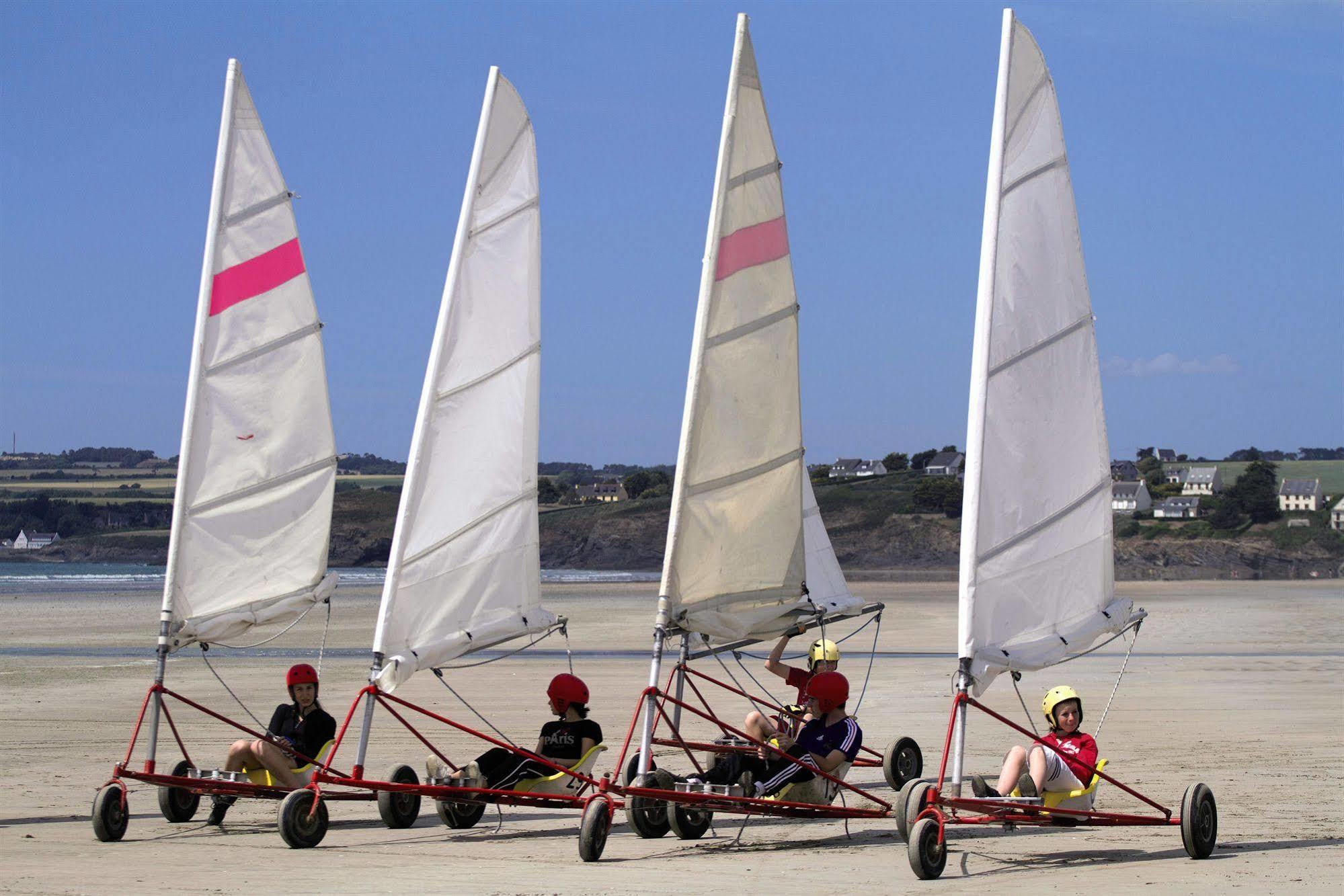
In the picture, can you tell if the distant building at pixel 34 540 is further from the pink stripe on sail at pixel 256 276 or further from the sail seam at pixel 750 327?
the sail seam at pixel 750 327

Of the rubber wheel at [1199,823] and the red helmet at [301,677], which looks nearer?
the rubber wheel at [1199,823]

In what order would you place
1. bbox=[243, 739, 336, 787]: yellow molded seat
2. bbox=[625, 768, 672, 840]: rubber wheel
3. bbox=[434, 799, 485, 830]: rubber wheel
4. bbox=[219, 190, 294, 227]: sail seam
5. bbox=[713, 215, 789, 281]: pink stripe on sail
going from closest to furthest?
bbox=[625, 768, 672, 840]: rubber wheel
bbox=[243, 739, 336, 787]: yellow molded seat
bbox=[434, 799, 485, 830]: rubber wheel
bbox=[713, 215, 789, 281]: pink stripe on sail
bbox=[219, 190, 294, 227]: sail seam

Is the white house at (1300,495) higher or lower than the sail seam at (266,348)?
higher

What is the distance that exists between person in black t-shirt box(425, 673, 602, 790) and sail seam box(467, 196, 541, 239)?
114 inches

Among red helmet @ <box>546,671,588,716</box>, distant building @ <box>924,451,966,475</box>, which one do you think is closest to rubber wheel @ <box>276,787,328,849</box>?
red helmet @ <box>546,671,588,716</box>

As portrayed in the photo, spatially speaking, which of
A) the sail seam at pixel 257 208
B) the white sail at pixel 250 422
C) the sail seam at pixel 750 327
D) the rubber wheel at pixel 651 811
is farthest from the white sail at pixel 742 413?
the sail seam at pixel 257 208

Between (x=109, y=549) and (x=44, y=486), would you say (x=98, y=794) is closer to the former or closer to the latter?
(x=109, y=549)

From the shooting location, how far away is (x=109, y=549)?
100m

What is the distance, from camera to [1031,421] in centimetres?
848

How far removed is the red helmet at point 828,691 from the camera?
884cm

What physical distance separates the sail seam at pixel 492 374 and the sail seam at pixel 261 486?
140 cm

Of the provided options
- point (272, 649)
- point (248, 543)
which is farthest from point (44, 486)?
point (248, 543)

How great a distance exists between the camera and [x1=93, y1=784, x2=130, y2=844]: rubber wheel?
28.7ft

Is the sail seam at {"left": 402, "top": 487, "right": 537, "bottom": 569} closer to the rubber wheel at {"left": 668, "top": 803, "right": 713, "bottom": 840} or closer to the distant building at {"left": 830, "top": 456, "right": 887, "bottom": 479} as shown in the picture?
the rubber wheel at {"left": 668, "top": 803, "right": 713, "bottom": 840}
